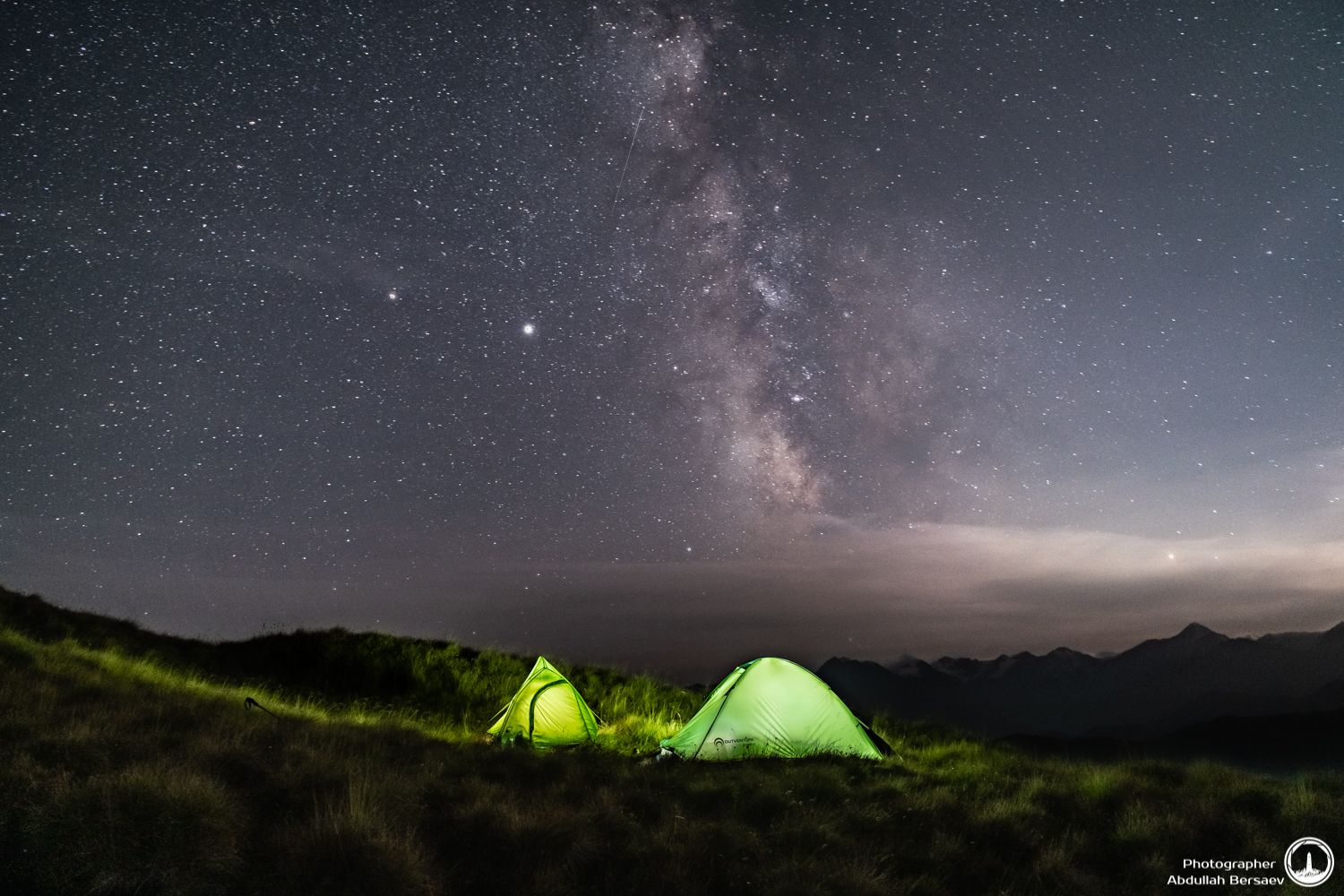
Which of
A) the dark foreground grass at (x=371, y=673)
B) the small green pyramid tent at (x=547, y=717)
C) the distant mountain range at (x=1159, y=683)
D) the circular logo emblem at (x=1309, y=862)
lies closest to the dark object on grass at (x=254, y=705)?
the dark foreground grass at (x=371, y=673)

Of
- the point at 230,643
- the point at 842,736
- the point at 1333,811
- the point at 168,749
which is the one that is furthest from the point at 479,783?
the point at 230,643

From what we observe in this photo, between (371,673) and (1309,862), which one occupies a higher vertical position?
(1309,862)

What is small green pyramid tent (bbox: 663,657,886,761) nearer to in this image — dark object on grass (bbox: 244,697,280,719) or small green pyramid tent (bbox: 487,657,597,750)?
small green pyramid tent (bbox: 487,657,597,750)

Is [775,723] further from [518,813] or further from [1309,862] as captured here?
[1309,862]

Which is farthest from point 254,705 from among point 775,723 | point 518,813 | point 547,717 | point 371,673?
point 371,673

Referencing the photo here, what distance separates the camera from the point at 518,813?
6148mm

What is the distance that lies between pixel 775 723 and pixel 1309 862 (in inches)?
244

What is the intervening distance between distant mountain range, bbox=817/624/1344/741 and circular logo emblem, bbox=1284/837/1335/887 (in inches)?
2766

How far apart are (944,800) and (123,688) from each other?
30.5ft

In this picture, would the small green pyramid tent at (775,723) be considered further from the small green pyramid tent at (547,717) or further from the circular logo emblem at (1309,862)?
Answer: the circular logo emblem at (1309,862)

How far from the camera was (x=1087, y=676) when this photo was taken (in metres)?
167

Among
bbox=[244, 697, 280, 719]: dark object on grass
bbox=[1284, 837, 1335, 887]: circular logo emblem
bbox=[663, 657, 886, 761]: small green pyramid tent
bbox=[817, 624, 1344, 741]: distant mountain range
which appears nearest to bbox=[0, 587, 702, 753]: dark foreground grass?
bbox=[663, 657, 886, 761]: small green pyramid tent

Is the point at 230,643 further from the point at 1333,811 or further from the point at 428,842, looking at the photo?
the point at 1333,811

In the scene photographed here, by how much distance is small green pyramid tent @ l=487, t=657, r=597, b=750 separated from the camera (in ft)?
42.0
